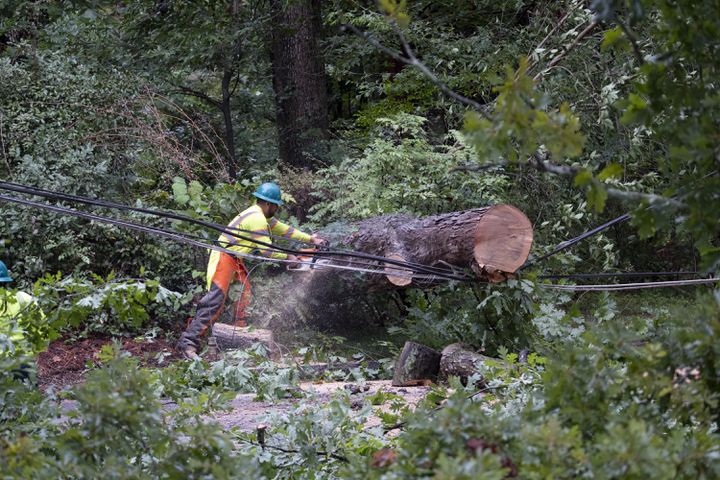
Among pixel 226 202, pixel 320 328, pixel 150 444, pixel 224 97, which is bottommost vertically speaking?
pixel 320 328

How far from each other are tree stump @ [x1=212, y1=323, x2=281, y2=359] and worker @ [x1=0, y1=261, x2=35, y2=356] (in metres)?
2.40

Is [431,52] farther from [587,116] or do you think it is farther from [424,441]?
A: [424,441]

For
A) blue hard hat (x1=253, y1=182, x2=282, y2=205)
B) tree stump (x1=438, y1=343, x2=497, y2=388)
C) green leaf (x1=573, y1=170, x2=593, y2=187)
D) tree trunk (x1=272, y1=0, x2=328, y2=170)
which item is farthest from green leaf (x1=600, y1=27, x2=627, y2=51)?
tree trunk (x1=272, y1=0, x2=328, y2=170)

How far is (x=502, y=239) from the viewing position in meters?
7.06

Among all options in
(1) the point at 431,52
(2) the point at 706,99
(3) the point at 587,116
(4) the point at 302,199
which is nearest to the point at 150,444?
(2) the point at 706,99

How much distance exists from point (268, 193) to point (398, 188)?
4.70ft

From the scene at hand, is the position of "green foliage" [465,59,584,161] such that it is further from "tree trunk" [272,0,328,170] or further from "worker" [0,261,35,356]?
"tree trunk" [272,0,328,170]

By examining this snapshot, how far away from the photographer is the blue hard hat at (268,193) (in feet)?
30.6

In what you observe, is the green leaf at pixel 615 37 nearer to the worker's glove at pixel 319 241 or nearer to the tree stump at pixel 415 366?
the tree stump at pixel 415 366

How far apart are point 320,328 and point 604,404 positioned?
23.4ft

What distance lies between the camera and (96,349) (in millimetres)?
9695

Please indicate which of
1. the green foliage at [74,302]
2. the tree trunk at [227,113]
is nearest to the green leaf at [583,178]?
the green foliage at [74,302]

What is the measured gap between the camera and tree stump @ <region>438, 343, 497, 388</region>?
24.6ft

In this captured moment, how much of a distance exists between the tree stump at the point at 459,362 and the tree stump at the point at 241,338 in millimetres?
1945
